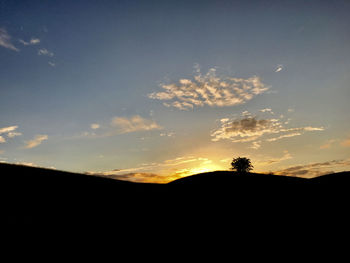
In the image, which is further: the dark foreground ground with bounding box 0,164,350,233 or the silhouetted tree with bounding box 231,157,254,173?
the silhouetted tree with bounding box 231,157,254,173

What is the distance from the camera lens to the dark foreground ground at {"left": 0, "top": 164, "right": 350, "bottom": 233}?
209 inches

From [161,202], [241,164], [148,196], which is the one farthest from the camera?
[241,164]

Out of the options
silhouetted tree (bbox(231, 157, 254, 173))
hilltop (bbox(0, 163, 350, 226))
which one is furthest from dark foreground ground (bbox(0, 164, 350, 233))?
silhouetted tree (bbox(231, 157, 254, 173))

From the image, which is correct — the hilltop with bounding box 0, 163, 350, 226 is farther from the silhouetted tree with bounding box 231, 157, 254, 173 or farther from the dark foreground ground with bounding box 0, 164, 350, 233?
the silhouetted tree with bounding box 231, 157, 254, 173

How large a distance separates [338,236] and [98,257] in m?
6.43

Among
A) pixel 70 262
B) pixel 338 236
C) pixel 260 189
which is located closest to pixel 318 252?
pixel 338 236

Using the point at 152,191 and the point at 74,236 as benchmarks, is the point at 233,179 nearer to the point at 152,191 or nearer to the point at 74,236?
the point at 152,191

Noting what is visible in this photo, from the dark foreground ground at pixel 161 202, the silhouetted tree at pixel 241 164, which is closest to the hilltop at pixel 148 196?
the dark foreground ground at pixel 161 202

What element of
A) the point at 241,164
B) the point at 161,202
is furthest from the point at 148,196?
the point at 241,164

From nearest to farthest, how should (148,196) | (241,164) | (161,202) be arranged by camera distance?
1. (161,202)
2. (148,196)
3. (241,164)

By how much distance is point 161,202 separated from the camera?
7.74m

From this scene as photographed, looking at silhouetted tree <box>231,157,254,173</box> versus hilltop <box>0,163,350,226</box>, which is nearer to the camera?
hilltop <box>0,163,350,226</box>

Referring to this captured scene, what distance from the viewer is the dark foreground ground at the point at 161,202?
5.32m

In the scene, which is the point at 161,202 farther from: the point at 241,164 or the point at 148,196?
the point at 241,164
